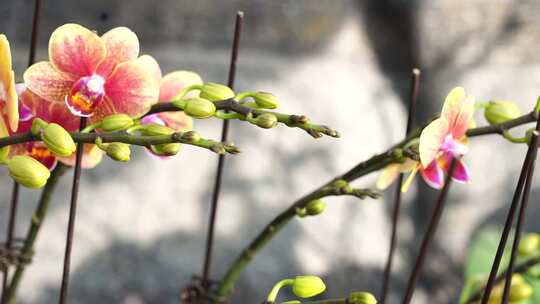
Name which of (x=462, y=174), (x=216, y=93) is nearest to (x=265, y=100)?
(x=216, y=93)

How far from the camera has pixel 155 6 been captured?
1.36 metres

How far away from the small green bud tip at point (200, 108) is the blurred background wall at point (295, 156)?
96 cm

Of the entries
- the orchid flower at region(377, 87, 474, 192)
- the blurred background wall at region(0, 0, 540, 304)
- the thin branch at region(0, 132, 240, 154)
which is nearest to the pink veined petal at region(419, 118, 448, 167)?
the orchid flower at region(377, 87, 474, 192)

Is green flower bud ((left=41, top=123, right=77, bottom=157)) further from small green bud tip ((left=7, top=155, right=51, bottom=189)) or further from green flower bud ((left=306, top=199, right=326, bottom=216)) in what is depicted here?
green flower bud ((left=306, top=199, right=326, bottom=216))

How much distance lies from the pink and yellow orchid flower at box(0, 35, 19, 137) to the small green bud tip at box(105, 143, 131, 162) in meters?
0.04

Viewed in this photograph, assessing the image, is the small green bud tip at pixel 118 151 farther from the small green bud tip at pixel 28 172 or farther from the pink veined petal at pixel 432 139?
the pink veined petal at pixel 432 139

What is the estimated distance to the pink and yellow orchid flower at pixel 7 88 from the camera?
34cm

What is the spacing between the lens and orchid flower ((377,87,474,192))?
39cm

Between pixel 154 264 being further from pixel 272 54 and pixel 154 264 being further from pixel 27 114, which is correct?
pixel 27 114

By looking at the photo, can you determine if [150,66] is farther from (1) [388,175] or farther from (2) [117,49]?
(1) [388,175]

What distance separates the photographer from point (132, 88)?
388mm

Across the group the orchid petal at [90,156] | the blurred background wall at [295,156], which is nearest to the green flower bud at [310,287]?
the orchid petal at [90,156]

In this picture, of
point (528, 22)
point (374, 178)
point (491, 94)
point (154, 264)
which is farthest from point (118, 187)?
point (528, 22)

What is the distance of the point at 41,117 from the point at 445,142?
21cm
